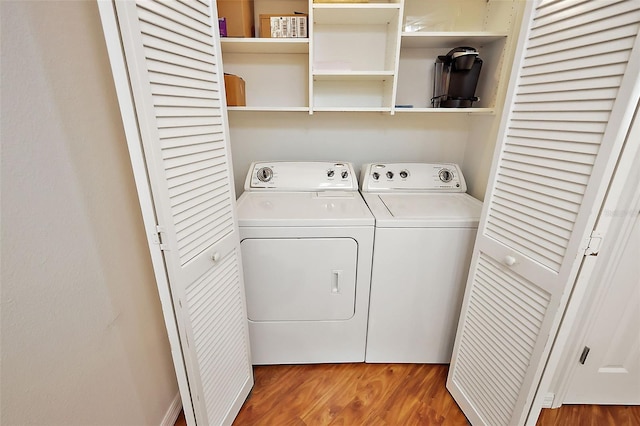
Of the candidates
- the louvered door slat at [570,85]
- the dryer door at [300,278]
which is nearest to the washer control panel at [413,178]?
the dryer door at [300,278]

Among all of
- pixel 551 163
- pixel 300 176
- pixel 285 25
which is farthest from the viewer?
pixel 300 176

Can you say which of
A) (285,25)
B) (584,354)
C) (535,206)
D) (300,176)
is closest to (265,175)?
(300,176)

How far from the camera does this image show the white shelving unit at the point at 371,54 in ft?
5.34

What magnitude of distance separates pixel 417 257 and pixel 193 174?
3.79 feet

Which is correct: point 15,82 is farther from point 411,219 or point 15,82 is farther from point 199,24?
point 411,219

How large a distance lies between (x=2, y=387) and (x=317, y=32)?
2.11 metres

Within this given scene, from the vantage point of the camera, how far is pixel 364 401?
159 cm

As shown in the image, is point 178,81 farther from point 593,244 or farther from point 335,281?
point 593,244

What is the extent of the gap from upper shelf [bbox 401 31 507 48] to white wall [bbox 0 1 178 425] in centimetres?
153

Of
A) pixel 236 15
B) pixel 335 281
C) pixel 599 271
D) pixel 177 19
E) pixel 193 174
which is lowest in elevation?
pixel 335 281

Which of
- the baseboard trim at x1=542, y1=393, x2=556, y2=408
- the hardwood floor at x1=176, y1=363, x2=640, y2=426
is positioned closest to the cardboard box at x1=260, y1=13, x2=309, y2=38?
the hardwood floor at x1=176, y1=363, x2=640, y2=426

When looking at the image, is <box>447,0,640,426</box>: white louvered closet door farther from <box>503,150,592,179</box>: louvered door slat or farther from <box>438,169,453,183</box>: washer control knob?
<box>438,169,453,183</box>: washer control knob

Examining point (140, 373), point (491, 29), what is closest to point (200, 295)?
point (140, 373)

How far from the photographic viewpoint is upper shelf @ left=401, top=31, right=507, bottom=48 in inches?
62.5
